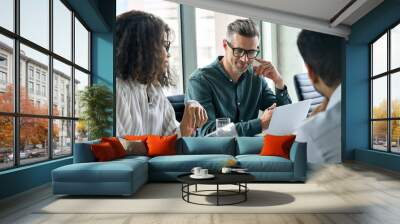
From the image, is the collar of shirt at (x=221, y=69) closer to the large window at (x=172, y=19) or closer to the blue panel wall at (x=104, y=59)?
the large window at (x=172, y=19)

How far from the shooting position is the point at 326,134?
9.40 metres

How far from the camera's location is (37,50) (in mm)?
5793

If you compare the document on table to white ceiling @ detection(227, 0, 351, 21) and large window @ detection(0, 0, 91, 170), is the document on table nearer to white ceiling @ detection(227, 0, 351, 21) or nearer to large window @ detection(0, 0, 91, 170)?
white ceiling @ detection(227, 0, 351, 21)

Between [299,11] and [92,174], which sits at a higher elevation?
[299,11]

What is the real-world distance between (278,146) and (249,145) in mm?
614

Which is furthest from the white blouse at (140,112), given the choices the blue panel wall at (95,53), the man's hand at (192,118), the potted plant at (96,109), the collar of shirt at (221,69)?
the collar of shirt at (221,69)

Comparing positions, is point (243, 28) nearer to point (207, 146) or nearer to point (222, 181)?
point (207, 146)

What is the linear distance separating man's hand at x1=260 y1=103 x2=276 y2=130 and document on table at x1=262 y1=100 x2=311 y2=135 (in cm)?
7

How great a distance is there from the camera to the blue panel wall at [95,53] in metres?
5.34

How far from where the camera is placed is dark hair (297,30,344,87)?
930 centimetres

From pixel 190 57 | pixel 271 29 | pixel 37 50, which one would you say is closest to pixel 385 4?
pixel 271 29

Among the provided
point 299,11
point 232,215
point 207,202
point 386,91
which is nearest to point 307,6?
point 299,11

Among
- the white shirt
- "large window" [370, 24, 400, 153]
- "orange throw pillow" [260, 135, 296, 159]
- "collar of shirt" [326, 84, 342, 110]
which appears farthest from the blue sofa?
"collar of shirt" [326, 84, 342, 110]

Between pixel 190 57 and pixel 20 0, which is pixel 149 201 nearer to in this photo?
pixel 20 0
